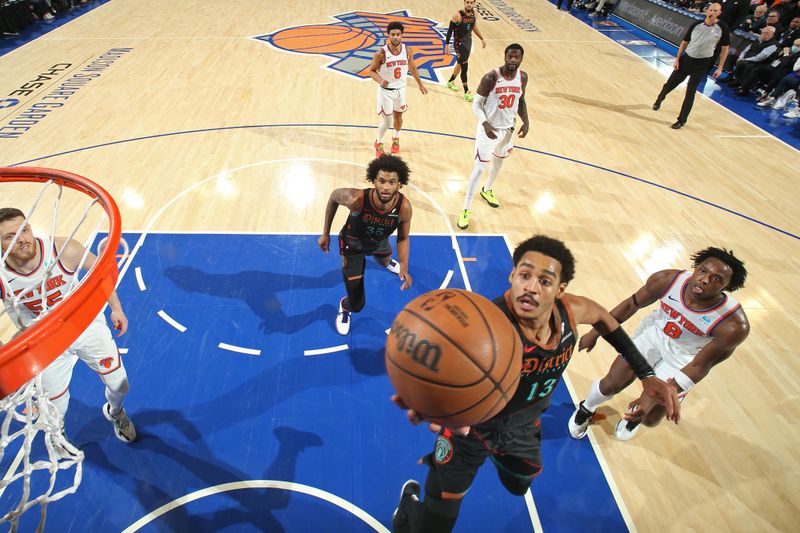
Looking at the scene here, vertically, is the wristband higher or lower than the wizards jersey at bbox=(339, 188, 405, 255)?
lower

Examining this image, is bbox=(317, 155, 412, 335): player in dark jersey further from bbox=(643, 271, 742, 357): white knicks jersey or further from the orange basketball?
the orange basketball

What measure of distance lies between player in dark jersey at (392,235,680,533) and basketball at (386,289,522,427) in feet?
1.10

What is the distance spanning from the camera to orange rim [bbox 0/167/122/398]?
1779mm

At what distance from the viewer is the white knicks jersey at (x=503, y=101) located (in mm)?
5305

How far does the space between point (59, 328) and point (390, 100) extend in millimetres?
6072

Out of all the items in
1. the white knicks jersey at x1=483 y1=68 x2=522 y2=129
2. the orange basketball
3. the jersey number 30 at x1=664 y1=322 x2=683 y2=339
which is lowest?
the orange basketball

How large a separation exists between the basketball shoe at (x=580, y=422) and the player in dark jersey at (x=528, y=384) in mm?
1100

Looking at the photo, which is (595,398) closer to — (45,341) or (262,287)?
(262,287)

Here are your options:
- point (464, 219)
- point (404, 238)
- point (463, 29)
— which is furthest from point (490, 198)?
point (463, 29)

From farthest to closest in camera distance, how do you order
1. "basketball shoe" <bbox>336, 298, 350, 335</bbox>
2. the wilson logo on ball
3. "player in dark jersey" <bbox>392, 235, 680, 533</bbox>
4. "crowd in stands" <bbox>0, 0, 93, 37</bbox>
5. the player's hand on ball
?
"crowd in stands" <bbox>0, 0, 93, 37</bbox> < "basketball shoe" <bbox>336, 298, 350, 335</bbox> < "player in dark jersey" <bbox>392, 235, 680, 533</bbox> < the player's hand on ball < the wilson logo on ball

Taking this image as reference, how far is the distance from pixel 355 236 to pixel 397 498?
2168mm

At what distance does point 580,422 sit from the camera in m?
3.77

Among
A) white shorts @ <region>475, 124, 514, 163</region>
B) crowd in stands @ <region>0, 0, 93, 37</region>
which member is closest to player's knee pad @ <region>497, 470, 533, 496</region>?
white shorts @ <region>475, 124, 514, 163</region>

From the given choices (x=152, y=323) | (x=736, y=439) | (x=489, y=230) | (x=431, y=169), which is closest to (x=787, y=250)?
(x=736, y=439)
